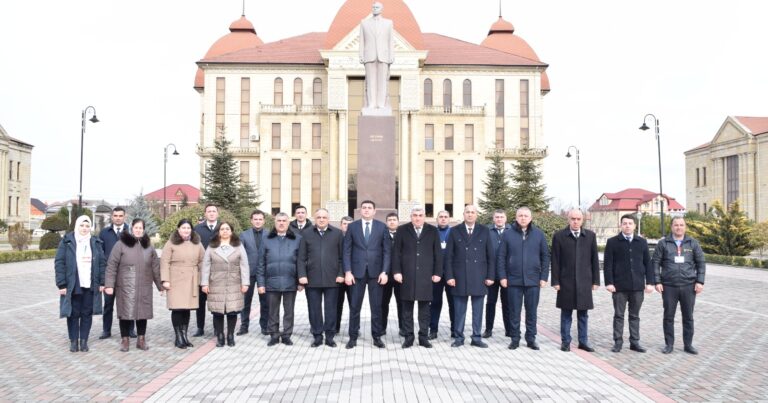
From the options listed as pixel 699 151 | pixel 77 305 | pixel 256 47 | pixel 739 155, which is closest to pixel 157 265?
pixel 77 305

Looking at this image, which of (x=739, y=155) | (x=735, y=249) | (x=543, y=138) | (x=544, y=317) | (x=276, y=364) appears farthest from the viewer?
(x=739, y=155)

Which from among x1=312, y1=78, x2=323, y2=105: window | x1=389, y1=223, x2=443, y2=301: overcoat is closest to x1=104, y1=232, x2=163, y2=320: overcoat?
x1=389, y1=223, x2=443, y2=301: overcoat

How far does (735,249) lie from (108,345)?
32041 mm

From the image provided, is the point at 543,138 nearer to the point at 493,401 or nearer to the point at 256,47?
the point at 256,47

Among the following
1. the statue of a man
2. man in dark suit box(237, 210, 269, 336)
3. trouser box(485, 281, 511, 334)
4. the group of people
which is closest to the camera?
the group of people

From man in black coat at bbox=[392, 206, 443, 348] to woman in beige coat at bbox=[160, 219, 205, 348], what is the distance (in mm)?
3097

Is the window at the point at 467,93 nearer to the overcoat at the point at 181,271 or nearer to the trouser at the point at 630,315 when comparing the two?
the trouser at the point at 630,315

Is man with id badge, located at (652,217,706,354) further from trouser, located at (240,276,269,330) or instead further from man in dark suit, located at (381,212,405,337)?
trouser, located at (240,276,269,330)

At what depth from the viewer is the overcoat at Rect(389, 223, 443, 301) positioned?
9164 millimetres

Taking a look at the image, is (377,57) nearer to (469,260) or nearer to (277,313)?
(469,260)

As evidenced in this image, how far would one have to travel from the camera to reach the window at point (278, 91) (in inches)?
2365

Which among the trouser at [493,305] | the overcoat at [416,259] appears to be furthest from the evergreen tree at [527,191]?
the overcoat at [416,259]

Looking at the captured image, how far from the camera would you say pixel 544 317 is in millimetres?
12484

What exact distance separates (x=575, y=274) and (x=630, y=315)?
1021 mm
